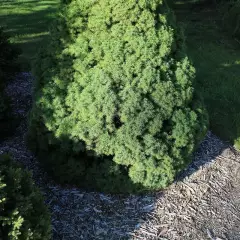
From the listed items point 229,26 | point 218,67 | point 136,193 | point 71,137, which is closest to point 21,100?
point 71,137

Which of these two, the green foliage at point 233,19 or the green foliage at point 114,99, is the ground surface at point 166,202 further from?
the green foliage at point 233,19

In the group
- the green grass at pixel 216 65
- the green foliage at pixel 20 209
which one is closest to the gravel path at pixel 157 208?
the green foliage at pixel 20 209

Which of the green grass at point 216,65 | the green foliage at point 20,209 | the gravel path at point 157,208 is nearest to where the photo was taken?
the green foliage at point 20,209

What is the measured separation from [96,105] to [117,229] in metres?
1.46

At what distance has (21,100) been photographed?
6.59m

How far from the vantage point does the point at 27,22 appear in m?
10.9

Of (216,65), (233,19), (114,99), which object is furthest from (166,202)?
(233,19)

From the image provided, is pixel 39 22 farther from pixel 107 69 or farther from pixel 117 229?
pixel 117 229

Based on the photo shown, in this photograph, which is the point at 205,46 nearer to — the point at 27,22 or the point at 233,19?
the point at 233,19

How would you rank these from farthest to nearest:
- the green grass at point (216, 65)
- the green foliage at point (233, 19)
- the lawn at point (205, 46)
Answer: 1. the green foliage at point (233, 19)
2. the lawn at point (205, 46)
3. the green grass at point (216, 65)

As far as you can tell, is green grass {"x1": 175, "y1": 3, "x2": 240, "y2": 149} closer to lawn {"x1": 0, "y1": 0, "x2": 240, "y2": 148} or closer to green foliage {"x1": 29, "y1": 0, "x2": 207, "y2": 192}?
lawn {"x1": 0, "y1": 0, "x2": 240, "y2": 148}

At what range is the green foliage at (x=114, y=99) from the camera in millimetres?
4383

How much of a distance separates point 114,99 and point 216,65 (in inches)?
228

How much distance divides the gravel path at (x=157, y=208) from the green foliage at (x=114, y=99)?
202 millimetres
